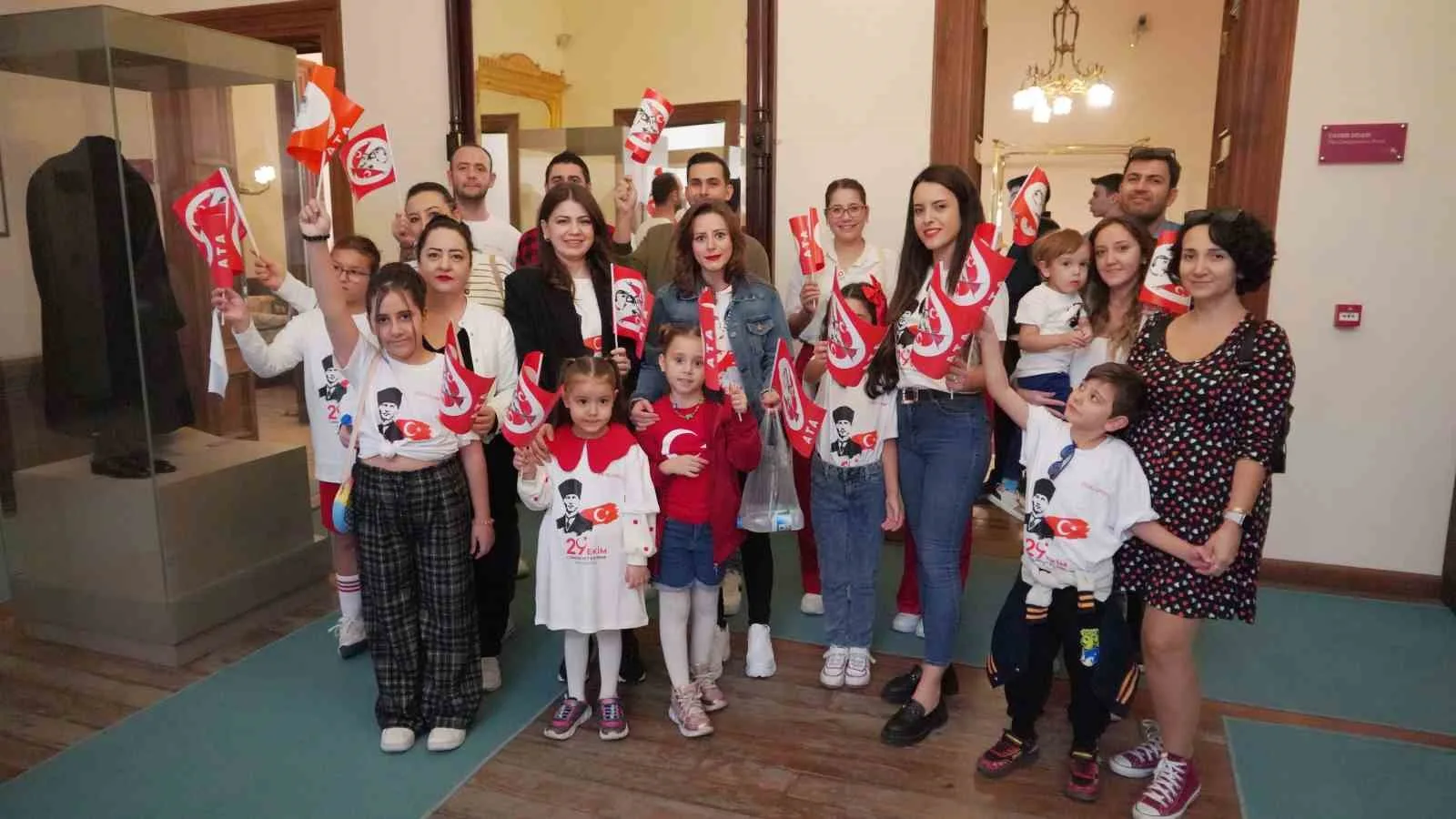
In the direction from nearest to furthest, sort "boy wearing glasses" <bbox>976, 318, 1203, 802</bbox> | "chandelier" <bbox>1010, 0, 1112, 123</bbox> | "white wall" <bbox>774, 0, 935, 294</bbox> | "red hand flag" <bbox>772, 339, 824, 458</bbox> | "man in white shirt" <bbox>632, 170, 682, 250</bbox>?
"boy wearing glasses" <bbox>976, 318, 1203, 802</bbox>
"red hand flag" <bbox>772, 339, 824, 458</bbox>
"man in white shirt" <bbox>632, 170, 682, 250</bbox>
"white wall" <bbox>774, 0, 935, 294</bbox>
"chandelier" <bbox>1010, 0, 1112, 123</bbox>

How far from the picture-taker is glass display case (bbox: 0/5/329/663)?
2889mm

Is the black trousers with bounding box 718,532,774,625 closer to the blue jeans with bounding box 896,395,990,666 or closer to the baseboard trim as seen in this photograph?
the blue jeans with bounding box 896,395,990,666

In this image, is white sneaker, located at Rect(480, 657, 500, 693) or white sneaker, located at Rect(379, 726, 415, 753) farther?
white sneaker, located at Rect(480, 657, 500, 693)

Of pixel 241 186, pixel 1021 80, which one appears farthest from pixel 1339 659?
pixel 1021 80

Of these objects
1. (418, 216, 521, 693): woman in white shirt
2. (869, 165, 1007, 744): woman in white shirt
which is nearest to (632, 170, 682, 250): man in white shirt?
(418, 216, 521, 693): woman in white shirt

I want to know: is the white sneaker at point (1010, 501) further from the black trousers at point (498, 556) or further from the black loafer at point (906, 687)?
the black trousers at point (498, 556)

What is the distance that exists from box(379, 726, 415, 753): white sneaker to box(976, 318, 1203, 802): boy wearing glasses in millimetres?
1451

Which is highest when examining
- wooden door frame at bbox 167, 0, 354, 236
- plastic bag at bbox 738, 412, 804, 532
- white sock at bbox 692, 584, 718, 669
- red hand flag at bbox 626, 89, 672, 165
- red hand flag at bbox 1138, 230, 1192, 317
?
wooden door frame at bbox 167, 0, 354, 236

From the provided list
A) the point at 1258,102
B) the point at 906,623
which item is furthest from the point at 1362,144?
the point at 906,623

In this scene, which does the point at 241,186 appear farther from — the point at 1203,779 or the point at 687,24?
the point at 1203,779

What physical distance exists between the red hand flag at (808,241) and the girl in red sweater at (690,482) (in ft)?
1.54

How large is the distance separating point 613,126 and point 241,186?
5.18 feet

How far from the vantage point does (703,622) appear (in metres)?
2.57

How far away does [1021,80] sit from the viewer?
828 cm
